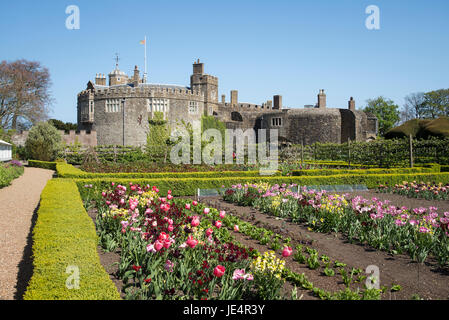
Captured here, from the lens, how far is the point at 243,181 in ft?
40.2

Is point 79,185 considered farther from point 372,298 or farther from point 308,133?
point 308,133

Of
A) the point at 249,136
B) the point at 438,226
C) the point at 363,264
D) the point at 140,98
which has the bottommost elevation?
the point at 363,264

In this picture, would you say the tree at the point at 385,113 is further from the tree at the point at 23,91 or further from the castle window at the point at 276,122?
the tree at the point at 23,91

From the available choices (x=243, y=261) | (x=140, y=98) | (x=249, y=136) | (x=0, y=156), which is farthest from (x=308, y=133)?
(x=243, y=261)

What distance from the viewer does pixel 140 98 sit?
3288 centimetres

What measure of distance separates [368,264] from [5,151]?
97.5 ft

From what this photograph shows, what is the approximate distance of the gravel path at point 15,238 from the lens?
4543 millimetres

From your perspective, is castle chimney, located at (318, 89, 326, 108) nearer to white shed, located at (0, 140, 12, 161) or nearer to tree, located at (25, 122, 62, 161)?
Answer: tree, located at (25, 122, 62, 161)

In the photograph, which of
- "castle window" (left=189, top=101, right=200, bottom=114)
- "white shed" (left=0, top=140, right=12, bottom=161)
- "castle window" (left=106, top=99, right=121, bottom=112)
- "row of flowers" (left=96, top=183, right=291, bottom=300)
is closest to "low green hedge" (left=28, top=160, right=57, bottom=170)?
"white shed" (left=0, top=140, right=12, bottom=161)

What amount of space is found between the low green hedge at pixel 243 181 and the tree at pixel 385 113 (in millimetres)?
40557

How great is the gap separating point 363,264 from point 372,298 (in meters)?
1.45

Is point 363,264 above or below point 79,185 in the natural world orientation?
below

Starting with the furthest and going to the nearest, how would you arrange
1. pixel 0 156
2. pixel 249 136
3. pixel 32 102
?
1. pixel 249 136
2. pixel 32 102
3. pixel 0 156

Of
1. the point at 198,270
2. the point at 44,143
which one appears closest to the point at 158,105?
the point at 44,143
